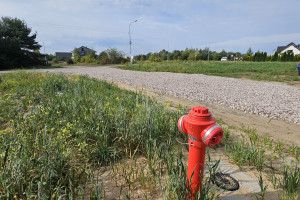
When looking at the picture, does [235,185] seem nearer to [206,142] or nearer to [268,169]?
[268,169]

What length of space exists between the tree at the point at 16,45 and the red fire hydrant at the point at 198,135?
82.8 ft

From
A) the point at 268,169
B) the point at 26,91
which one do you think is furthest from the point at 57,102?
the point at 268,169

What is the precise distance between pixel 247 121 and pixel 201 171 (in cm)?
332

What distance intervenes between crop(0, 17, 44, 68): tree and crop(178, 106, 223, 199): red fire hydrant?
25.2 m

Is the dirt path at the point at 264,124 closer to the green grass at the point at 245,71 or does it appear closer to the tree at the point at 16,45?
the green grass at the point at 245,71

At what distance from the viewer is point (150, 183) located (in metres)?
1.74

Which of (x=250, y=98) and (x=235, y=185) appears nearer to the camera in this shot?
(x=235, y=185)

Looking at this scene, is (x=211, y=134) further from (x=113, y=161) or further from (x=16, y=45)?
(x=16, y=45)

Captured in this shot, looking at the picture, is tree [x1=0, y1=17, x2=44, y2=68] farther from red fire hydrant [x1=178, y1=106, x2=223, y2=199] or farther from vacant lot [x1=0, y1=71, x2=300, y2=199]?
red fire hydrant [x1=178, y1=106, x2=223, y2=199]

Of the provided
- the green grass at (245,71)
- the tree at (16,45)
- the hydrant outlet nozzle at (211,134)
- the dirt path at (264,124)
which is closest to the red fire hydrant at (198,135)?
the hydrant outlet nozzle at (211,134)

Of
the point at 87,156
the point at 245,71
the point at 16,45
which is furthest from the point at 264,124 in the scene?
the point at 16,45

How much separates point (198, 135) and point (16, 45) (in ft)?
89.0

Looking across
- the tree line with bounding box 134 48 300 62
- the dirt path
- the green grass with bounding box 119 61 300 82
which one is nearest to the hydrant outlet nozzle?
the dirt path

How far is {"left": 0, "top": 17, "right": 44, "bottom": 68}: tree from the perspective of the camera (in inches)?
822
